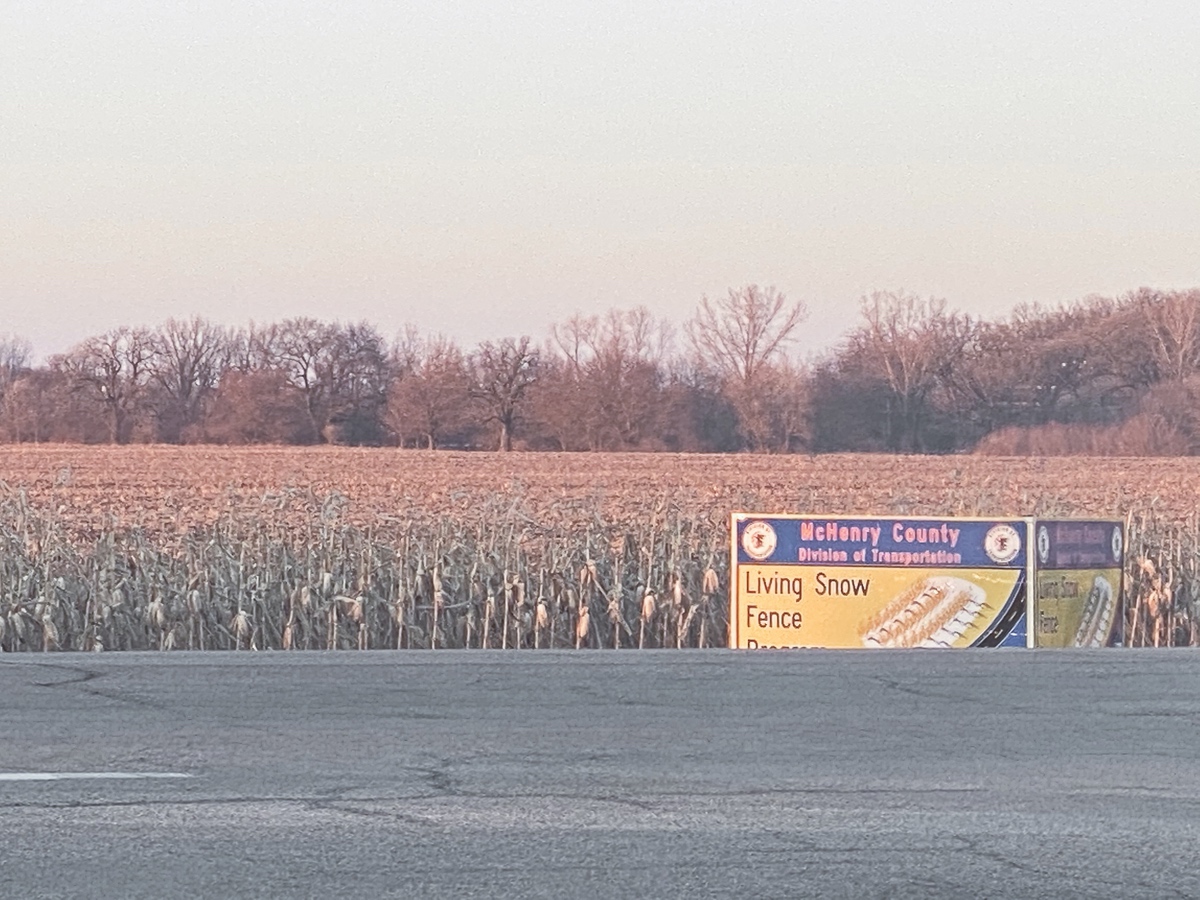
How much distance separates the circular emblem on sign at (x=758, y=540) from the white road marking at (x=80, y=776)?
21.1ft

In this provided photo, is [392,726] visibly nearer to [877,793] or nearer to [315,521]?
[877,793]

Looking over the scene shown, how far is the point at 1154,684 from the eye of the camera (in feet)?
29.1

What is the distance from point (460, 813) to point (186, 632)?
8.93 m

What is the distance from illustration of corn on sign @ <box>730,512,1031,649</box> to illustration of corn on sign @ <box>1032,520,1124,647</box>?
6.7 inches

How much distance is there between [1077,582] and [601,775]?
692cm

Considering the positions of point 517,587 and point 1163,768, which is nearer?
point 1163,768

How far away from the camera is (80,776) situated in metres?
6.60

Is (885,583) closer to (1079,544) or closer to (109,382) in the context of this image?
(1079,544)

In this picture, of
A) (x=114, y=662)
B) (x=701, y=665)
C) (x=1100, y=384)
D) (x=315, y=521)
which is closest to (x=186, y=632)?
(x=315, y=521)

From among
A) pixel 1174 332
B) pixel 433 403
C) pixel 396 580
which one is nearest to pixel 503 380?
pixel 433 403

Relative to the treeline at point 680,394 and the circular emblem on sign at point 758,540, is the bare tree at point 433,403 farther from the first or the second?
the circular emblem on sign at point 758,540

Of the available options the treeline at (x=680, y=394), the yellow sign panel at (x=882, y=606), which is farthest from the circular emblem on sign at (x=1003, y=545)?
the treeline at (x=680, y=394)

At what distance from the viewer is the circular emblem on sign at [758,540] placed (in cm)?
1240

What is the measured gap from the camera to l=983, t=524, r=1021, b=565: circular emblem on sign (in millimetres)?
12266
